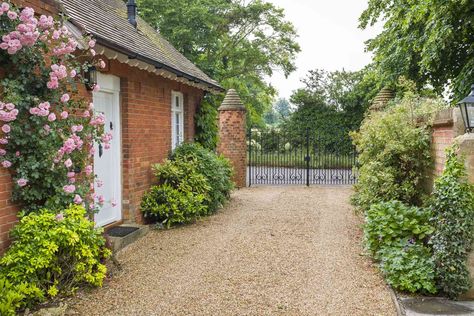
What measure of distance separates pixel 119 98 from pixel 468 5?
7186 mm

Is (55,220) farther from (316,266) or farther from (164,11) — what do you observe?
(164,11)

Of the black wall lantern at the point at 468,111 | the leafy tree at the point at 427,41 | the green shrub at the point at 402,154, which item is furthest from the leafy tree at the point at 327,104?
the black wall lantern at the point at 468,111

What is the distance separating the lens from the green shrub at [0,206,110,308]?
12.7ft

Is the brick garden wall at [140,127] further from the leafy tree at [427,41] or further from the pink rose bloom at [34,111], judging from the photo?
the leafy tree at [427,41]

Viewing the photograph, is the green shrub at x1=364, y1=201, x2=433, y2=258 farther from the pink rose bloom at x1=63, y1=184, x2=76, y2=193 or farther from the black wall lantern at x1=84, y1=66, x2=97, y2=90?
the black wall lantern at x1=84, y1=66, x2=97, y2=90

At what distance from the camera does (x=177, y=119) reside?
9961 millimetres

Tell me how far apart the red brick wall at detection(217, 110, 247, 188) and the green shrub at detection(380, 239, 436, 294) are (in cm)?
894

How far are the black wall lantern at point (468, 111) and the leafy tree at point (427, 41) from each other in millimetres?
4439

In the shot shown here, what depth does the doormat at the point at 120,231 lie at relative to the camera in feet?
21.1

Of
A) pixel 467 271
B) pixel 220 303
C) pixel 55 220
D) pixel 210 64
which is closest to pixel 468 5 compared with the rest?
pixel 467 271

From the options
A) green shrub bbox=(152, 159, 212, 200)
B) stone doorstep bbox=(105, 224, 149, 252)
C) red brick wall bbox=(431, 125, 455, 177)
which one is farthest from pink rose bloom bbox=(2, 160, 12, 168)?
red brick wall bbox=(431, 125, 455, 177)

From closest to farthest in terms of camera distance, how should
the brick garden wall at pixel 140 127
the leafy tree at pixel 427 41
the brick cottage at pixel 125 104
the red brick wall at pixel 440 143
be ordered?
the red brick wall at pixel 440 143 < the brick cottage at pixel 125 104 < the brick garden wall at pixel 140 127 < the leafy tree at pixel 427 41

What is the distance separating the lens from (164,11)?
1888 cm

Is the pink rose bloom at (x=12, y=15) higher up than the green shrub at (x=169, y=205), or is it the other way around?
the pink rose bloom at (x=12, y=15)
